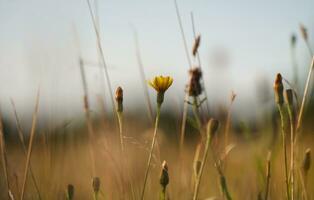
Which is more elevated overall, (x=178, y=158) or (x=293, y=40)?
(x=293, y=40)

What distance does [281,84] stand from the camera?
144 cm

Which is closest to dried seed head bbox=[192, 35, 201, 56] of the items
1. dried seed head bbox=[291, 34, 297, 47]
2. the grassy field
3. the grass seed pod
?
the grassy field

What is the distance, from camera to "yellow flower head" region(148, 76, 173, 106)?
4.76 feet

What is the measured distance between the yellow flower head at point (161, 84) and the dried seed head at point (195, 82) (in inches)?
3.1

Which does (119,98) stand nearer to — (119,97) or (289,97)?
(119,97)

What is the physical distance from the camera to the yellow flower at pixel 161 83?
1457mm

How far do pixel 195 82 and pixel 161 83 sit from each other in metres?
0.13

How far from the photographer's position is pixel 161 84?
4.81 feet

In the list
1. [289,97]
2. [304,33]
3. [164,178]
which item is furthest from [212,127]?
[304,33]

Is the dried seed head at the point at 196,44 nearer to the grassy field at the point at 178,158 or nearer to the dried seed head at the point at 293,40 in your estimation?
the grassy field at the point at 178,158

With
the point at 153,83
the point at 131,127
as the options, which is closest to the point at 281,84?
the point at 153,83

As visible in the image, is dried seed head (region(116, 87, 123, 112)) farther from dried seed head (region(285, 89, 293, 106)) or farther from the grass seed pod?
dried seed head (region(285, 89, 293, 106))

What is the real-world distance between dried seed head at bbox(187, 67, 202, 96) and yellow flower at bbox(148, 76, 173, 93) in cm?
8

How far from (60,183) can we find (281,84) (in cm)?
121
